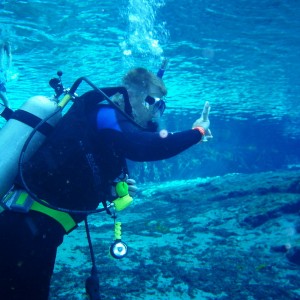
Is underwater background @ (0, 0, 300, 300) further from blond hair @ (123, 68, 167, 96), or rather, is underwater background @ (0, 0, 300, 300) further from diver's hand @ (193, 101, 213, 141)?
blond hair @ (123, 68, 167, 96)

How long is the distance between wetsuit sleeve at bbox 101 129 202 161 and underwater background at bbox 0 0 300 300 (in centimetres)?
398

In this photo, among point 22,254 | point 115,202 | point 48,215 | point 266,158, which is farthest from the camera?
point 266,158

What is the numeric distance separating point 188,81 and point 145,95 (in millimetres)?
19572

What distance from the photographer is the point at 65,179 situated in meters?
2.95

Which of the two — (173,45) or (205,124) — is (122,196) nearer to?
(205,124)

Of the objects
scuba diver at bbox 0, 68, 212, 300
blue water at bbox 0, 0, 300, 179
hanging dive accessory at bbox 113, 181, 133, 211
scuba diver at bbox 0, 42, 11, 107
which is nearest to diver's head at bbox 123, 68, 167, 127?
scuba diver at bbox 0, 68, 212, 300

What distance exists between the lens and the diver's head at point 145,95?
3764 millimetres

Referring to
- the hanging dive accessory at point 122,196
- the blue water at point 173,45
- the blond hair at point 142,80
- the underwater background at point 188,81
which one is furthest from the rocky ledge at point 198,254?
the blue water at point 173,45

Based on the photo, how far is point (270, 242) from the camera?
9.02m

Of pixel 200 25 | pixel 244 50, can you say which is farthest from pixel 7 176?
pixel 244 50

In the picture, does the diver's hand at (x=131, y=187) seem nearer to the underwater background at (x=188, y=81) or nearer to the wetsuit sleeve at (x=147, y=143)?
the wetsuit sleeve at (x=147, y=143)

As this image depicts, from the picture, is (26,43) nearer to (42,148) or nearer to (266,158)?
(42,148)

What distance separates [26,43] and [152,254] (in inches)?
520

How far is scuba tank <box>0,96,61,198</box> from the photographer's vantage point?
9.87 ft
